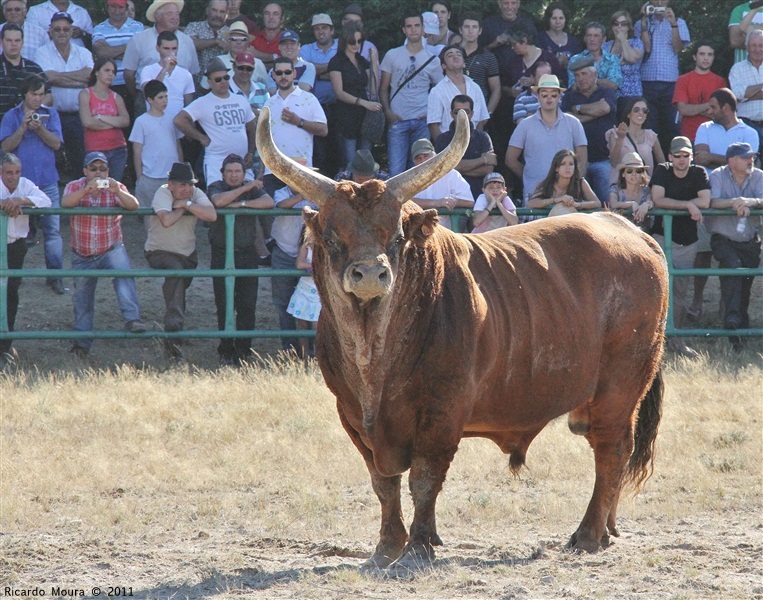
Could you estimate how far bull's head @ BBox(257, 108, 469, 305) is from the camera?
19.0 feet

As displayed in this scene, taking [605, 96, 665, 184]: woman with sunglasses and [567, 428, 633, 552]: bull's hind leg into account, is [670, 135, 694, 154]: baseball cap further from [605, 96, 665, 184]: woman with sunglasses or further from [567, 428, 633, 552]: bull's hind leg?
[567, 428, 633, 552]: bull's hind leg

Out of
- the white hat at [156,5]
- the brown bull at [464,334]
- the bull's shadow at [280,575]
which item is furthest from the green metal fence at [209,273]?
the bull's shadow at [280,575]

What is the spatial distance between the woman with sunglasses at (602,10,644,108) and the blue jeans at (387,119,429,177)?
2405mm

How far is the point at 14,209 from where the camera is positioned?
1111cm

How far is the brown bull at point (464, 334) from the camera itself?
6.10 meters

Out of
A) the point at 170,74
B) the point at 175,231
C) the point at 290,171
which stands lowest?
the point at 175,231

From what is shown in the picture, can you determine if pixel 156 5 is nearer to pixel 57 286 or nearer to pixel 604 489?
pixel 57 286

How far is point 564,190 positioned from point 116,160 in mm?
4802

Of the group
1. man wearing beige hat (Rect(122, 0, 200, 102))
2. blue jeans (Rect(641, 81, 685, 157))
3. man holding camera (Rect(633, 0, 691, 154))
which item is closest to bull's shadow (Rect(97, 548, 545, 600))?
man wearing beige hat (Rect(122, 0, 200, 102))

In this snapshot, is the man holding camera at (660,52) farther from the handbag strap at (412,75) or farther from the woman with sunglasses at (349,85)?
the woman with sunglasses at (349,85)

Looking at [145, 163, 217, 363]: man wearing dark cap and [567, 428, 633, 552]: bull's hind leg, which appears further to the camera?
[145, 163, 217, 363]: man wearing dark cap

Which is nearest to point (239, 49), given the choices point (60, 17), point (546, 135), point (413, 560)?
point (60, 17)

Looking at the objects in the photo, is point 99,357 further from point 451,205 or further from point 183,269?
point 451,205

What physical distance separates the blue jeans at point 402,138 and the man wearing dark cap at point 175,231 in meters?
2.67
